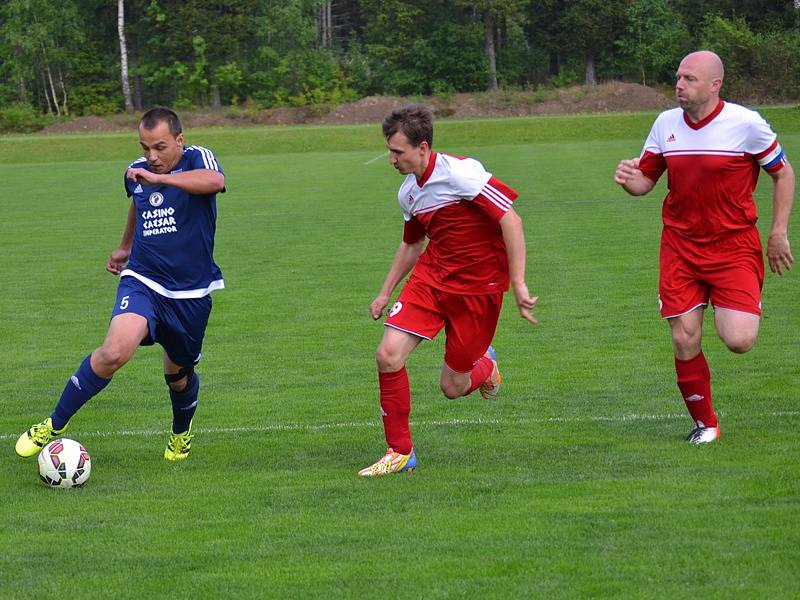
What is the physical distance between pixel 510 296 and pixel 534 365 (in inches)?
154

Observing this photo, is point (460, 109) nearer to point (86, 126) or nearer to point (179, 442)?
point (86, 126)

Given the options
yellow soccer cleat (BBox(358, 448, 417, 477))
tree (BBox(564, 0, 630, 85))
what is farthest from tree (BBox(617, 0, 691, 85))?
yellow soccer cleat (BBox(358, 448, 417, 477))

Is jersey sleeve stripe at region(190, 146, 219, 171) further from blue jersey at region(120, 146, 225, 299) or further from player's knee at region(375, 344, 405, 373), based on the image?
player's knee at region(375, 344, 405, 373)

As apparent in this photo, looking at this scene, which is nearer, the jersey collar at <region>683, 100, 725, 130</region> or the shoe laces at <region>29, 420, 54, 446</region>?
the shoe laces at <region>29, 420, 54, 446</region>

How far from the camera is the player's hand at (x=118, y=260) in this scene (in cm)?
731

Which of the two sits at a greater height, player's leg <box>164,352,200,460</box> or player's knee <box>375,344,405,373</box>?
player's knee <box>375,344,405,373</box>

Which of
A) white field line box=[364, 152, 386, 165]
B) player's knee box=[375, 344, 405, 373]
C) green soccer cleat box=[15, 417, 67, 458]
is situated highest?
player's knee box=[375, 344, 405, 373]

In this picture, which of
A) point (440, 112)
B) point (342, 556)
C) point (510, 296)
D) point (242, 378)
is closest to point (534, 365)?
point (242, 378)

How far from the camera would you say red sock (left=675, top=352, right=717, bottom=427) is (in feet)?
23.2

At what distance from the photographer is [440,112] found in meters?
62.4

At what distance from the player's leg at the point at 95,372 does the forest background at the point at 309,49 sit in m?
58.0

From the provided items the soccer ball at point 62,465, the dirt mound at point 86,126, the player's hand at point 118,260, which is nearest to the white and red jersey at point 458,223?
the player's hand at point 118,260

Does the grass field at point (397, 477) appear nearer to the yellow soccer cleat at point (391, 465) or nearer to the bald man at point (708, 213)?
the yellow soccer cleat at point (391, 465)

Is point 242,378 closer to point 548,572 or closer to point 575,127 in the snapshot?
point 548,572
